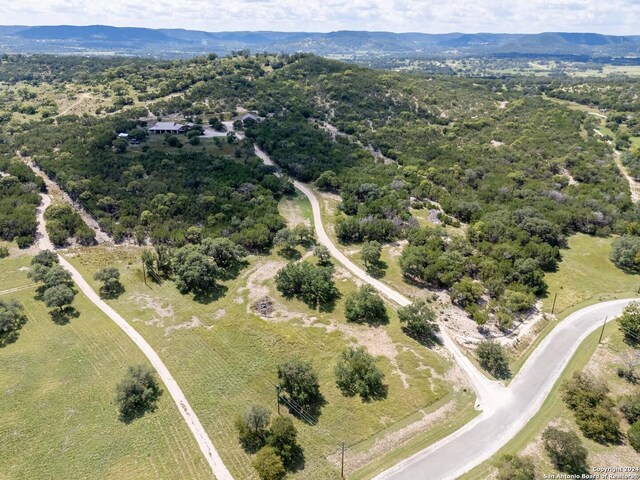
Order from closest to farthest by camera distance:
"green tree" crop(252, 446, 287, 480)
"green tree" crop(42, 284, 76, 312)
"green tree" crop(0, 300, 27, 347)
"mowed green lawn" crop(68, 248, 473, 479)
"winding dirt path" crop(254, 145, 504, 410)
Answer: "green tree" crop(252, 446, 287, 480)
"mowed green lawn" crop(68, 248, 473, 479)
"winding dirt path" crop(254, 145, 504, 410)
"green tree" crop(0, 300, 27, 347)
"green tree" crop(42, 284, 76, 312)

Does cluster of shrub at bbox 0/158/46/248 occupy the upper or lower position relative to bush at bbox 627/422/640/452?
upper

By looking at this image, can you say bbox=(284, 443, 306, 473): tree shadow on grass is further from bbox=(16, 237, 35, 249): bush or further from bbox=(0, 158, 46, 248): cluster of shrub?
bbox=(0, 158, 46, 248): cluster of shrub

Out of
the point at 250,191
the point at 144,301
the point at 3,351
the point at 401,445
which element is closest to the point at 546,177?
the point at 250,191

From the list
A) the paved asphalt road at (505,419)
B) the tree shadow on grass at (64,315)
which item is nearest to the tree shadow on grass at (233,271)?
the tree shadow on grass at (64,315)

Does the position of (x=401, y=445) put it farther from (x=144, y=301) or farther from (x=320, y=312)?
(x=144, y=301)

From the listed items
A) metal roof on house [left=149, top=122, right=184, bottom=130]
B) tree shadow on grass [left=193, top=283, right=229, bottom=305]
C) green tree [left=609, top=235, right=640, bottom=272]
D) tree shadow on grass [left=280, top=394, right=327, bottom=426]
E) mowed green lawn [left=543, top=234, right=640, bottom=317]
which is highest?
metal roof on house [left=149, top=122, right=184, bottom=130]

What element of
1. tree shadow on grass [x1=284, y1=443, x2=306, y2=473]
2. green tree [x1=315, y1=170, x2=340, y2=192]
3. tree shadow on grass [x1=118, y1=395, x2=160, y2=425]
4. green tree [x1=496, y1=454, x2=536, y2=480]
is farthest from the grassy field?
green tree [x1=315, y1=170, x2=340, y2=192]
